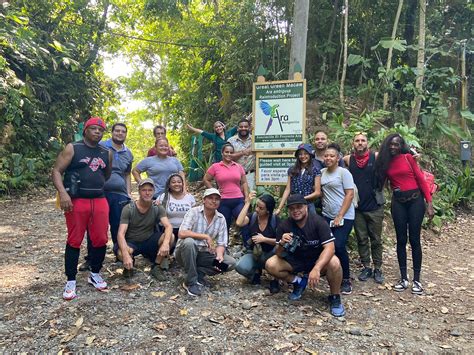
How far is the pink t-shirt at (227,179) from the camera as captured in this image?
5430mm

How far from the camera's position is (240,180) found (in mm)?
5582

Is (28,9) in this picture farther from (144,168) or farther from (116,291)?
(116,291)

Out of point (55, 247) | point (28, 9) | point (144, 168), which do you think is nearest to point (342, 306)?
point (144, 168)

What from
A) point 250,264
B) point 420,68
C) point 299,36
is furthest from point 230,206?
point 420,68

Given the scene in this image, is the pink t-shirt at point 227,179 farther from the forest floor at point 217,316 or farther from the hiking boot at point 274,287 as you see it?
the hiking boot at point 274,287

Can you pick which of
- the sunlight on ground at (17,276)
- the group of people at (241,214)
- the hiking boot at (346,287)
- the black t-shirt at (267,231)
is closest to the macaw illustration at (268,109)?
the group of people at (241,214)

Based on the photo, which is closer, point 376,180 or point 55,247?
point 376,180

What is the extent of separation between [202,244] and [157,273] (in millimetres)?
722

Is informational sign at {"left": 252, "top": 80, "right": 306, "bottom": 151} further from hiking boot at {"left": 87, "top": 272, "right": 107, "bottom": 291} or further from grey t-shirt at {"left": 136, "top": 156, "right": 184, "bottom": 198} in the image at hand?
hiking boot at {"left": 87, "top": 272, "right": 107, "bottom": 291}

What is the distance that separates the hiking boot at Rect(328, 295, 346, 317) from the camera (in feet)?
13.8

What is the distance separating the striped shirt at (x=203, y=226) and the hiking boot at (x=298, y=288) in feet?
3.16

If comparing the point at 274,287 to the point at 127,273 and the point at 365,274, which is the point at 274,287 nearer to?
the point at 365,274

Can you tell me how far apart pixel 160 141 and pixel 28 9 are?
1081cm

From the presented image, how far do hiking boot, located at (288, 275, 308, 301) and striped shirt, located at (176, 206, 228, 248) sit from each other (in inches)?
38.0
